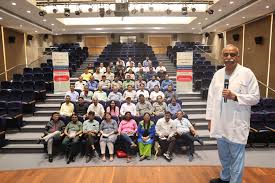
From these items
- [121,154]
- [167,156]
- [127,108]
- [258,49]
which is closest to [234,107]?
[167,156]

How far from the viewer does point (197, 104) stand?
806cm

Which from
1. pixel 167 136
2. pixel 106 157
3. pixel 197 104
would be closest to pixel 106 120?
pixel 106 157

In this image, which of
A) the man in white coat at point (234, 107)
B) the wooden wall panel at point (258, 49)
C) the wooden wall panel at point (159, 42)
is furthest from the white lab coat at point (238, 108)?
the wooden wall panel at point (159, 42)

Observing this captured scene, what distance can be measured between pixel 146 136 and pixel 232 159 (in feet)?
9.61

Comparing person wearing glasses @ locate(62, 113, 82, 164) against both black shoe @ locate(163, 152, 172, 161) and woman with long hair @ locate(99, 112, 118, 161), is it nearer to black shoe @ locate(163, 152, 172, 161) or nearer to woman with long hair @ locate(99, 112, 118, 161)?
woman with long hair @ locate(99, 112, 118, 161)

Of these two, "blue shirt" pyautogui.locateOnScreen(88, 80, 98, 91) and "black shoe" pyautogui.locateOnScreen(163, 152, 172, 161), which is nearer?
"black shoe" pyautogui.locateOnScreen(163, 152, 172, 161)

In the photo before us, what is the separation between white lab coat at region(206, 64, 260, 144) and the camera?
8.26 feet

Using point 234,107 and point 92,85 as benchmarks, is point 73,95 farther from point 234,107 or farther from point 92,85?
point 234,107

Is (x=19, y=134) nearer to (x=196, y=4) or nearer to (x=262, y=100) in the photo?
(x=262, y=100)

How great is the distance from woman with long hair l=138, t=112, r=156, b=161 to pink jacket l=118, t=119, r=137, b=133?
183 mm

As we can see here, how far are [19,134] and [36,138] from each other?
2.00 ft

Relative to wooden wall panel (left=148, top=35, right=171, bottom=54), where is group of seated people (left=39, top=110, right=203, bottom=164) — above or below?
below

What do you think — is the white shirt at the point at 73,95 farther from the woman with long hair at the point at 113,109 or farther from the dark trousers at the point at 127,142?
the dark trousers at the point at 127,142

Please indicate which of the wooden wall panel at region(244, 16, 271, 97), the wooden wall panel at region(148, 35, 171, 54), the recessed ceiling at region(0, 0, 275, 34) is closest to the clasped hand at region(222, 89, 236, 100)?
the recessed ceiling at region(0, 0, 275, 34)
